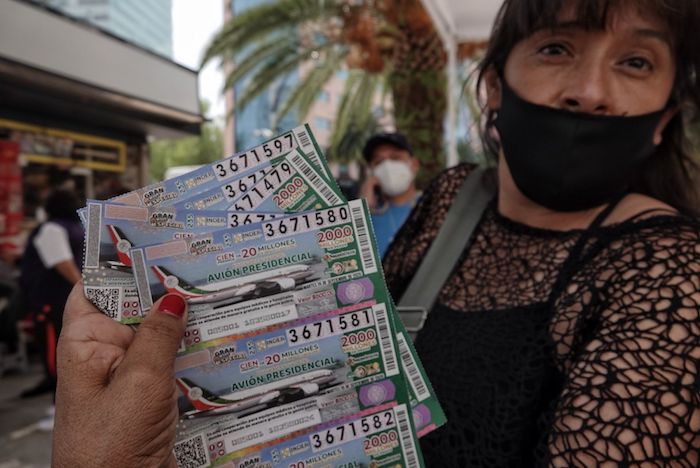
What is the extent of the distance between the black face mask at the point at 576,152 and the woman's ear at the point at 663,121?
3 cm

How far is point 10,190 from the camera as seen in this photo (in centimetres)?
759

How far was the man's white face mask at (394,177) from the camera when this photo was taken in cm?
378

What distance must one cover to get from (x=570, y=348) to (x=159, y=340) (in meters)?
0.66

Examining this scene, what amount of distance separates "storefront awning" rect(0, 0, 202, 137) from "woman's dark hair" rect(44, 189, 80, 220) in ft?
7.33

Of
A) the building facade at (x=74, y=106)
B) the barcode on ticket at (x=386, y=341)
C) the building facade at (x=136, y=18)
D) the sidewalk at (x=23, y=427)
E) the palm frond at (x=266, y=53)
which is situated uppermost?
the building facade at (x=136, y=18)

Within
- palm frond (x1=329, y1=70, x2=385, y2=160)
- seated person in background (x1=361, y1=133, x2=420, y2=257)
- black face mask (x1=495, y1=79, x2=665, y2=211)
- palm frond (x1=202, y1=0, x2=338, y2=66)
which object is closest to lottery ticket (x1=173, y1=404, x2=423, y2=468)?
black face mask (x1=495, y1=79, x2=665, y2=211)

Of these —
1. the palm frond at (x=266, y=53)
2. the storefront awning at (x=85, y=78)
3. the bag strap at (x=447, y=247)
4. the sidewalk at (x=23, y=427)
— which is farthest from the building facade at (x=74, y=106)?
the bag strap at (x=447, y=247)

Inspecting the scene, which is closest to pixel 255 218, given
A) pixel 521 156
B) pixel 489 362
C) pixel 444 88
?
pixel 489 362

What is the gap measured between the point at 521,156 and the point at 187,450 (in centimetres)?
87

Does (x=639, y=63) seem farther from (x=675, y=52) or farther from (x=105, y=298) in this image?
(x=105, y=298)

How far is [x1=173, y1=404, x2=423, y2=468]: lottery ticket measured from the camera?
770 mm

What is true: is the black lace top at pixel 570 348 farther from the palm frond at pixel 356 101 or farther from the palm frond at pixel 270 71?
the palm frond at pixel 356 101

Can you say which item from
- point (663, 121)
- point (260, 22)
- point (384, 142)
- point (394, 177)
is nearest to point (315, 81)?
point (260, 22)

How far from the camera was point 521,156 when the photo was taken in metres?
1.16
